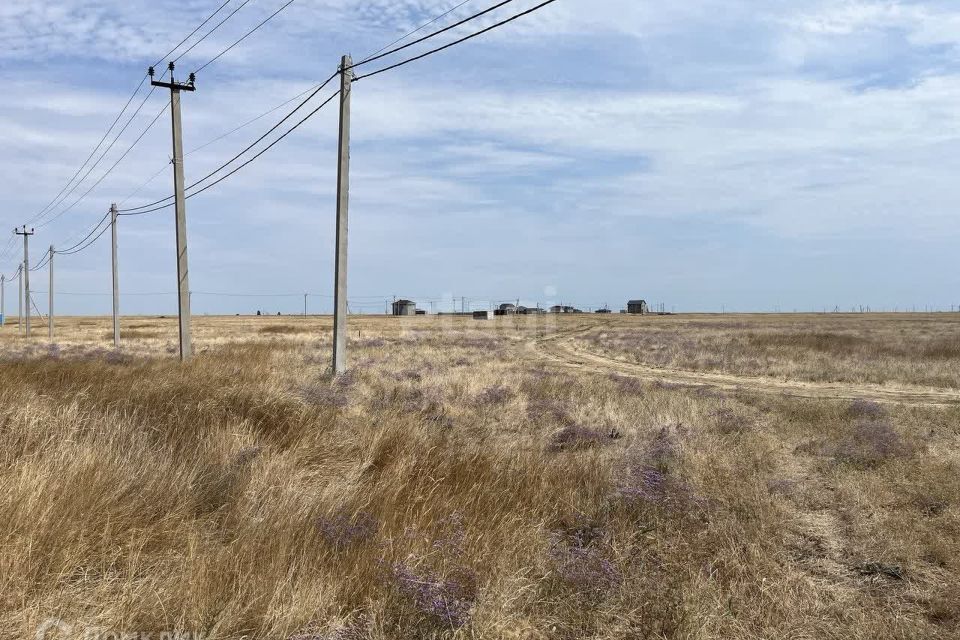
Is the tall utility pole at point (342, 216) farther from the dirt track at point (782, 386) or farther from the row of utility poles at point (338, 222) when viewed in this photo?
the dirt track at point (782, 386)

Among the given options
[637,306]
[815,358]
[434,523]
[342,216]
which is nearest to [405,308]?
[637,306]

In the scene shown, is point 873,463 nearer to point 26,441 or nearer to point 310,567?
point 310,567

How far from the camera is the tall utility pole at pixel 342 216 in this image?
603 inches

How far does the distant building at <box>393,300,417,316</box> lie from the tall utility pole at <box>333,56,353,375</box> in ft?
409

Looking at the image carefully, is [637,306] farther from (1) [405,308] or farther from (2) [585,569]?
(2) [585,569]

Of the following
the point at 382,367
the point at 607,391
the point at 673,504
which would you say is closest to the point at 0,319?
the point at 382,367

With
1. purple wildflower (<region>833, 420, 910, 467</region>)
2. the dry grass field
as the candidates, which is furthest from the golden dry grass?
the dry grass field

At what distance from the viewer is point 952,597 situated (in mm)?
4785

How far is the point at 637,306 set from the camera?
164875 millimetres

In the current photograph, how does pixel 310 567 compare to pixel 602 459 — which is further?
pixel 602 459

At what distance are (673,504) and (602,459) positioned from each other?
6.08 feet

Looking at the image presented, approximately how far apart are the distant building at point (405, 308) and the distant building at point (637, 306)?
5711 centimetres

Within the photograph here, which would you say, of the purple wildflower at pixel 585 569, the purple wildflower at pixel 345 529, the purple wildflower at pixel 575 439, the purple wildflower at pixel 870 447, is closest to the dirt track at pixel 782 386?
the purple wildflower at pixel 870 447

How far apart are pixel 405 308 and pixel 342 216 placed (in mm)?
125568
